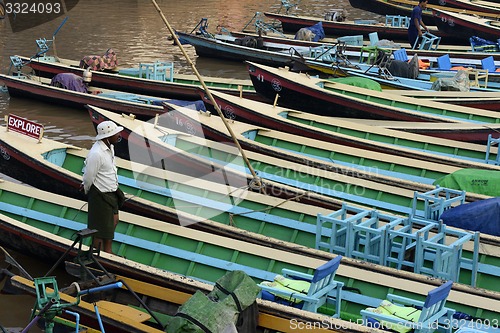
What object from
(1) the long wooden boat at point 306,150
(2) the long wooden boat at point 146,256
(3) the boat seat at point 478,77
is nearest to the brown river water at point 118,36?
(2) the long wooden boat at point 146,256

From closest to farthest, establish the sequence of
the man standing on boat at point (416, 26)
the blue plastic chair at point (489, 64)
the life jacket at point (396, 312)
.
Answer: the life jacket at point (396, 312) → the blue plastic chair at point (489, 64) → the man standing on boat at point (416, 26)

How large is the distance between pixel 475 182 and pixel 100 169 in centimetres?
419

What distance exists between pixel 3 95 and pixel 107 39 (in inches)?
280

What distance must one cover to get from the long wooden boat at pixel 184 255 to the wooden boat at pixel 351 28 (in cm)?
1544

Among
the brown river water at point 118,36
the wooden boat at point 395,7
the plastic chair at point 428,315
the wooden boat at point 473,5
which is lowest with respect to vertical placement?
the brown river water at point 118,36

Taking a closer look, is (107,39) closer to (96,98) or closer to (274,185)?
(96,98)

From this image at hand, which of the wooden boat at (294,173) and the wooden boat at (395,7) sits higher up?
the wooden boat at (294,173)

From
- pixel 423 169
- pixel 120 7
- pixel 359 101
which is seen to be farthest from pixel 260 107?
pixel 120 7

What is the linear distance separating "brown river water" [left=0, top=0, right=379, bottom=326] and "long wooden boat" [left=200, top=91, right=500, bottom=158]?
3046 millimetres

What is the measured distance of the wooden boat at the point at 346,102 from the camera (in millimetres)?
13430

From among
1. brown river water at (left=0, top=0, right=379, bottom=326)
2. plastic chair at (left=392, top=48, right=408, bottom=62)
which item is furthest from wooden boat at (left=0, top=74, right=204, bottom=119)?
plastic chair at (left=392, top=48, right=408, bottom=62)

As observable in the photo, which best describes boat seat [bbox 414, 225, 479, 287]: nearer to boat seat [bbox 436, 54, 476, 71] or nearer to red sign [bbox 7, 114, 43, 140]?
red sign [bbox 7, 114, 43, 140]

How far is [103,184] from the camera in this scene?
8.08m

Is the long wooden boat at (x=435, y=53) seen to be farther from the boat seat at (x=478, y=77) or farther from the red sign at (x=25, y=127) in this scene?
the red sign at (x=25, y=127)
